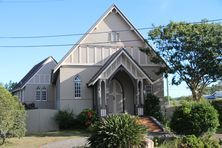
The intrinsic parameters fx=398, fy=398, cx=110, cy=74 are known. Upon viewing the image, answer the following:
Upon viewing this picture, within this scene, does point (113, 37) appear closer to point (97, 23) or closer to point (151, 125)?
point (97, 23)

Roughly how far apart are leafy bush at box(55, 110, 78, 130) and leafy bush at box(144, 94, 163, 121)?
6518mm

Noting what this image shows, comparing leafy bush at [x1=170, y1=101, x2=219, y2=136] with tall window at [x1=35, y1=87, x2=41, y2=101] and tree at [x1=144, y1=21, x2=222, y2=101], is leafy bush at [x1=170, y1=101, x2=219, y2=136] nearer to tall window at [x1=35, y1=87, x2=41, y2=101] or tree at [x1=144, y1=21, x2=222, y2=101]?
tree at [x1=144, y1=21, x2=222, y2=101]

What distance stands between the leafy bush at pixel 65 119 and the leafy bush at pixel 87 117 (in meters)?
0.83

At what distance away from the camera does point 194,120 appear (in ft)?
74.4

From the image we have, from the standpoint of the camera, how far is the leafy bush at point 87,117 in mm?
33384

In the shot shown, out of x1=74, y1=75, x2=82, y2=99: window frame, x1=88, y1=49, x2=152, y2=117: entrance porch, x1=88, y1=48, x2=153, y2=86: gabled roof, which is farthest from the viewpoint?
x1=74, y1=75, x2=82, y2=99: window frame

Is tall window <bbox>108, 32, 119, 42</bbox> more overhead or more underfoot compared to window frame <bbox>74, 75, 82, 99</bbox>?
more overhead

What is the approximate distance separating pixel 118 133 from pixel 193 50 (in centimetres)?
1806

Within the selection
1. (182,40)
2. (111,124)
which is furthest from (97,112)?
(111,124)

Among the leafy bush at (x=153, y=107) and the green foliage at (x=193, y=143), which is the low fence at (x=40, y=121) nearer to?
the leafy bush at (x=153, y=107)

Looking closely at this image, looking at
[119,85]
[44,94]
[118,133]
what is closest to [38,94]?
[44,94]

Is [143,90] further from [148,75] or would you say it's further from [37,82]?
[37,82]

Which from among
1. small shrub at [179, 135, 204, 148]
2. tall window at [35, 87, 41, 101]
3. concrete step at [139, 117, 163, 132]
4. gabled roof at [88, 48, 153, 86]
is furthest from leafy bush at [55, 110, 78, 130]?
small shrub at [179, 135, 204, 148]

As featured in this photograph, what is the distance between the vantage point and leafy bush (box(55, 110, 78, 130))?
34.6 meters
